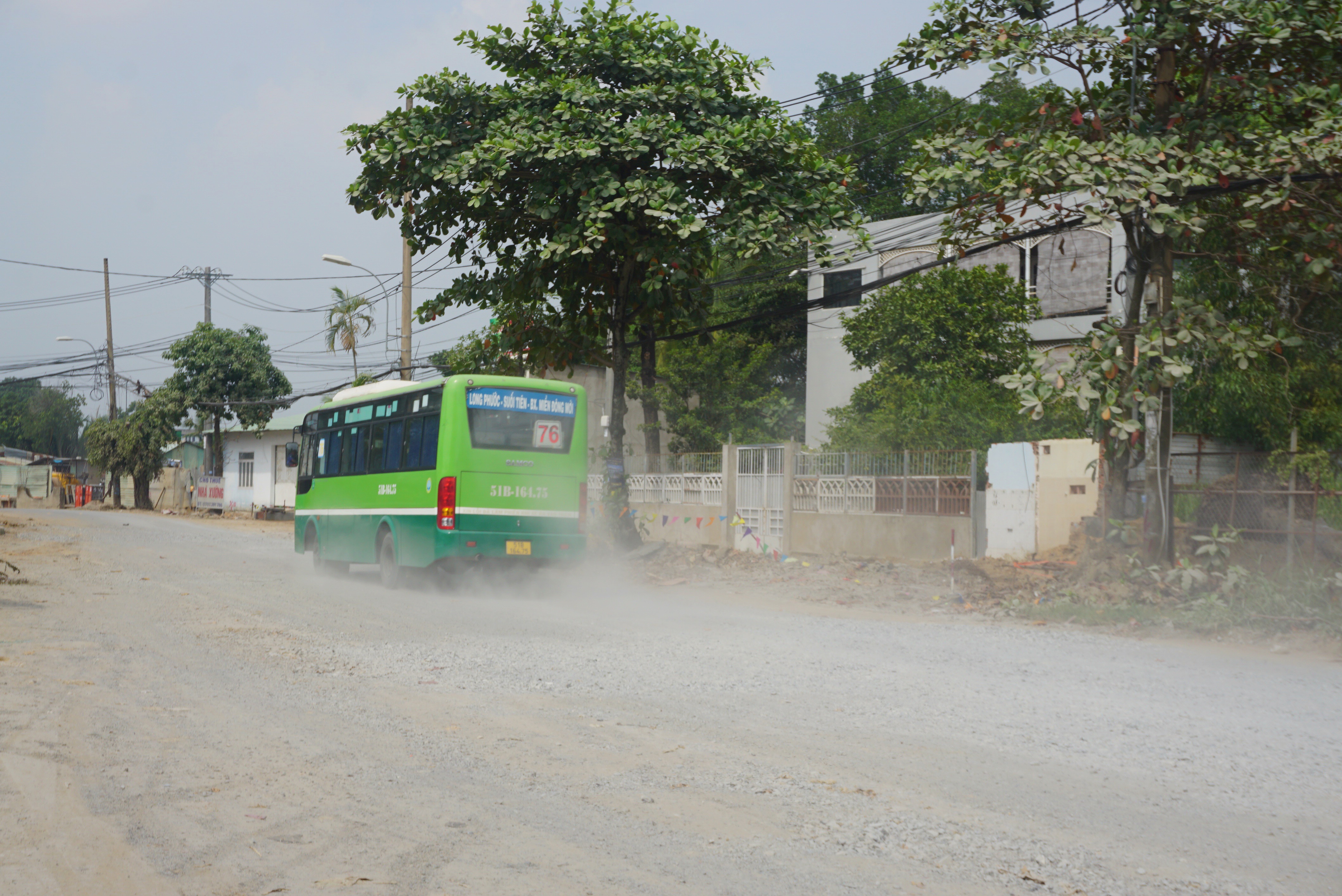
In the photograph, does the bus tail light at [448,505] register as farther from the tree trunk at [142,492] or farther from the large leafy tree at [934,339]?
the tree trunk at [142,492]

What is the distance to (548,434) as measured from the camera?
16109 millimetres

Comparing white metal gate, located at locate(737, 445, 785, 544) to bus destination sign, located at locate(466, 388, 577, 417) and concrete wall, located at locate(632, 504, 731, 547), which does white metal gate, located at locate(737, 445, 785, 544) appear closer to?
concrete wall, located at locate(632, 504, 731, 547)

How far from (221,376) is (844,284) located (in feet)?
98.6

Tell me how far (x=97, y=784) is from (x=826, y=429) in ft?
69.7

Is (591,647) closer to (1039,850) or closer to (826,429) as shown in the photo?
(1039,850)

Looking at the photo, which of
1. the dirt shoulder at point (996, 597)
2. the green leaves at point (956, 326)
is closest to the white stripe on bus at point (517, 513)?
the dirt shoulder at point (996, 597)

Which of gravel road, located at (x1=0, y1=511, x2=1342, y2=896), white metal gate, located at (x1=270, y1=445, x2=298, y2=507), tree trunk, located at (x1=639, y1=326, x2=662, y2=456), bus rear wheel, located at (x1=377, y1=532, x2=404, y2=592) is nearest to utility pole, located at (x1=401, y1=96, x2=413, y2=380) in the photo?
tree trunk, located at (x1=639, y1=326, x2=662, y2=456)

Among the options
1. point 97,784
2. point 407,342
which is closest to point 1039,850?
point 97,784

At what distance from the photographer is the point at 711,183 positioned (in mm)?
17922

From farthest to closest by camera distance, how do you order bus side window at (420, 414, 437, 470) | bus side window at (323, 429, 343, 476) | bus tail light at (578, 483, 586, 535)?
bus side window at (323, 429, 343, 476)
bus tail light at (578, 483, 586, 535)
bus side window at (420, 414, 437, 470)

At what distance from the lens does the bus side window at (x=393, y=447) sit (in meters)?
16.6

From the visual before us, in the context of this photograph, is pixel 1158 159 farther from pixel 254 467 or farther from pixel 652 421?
pixel 254 467

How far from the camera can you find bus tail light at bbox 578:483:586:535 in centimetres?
1633

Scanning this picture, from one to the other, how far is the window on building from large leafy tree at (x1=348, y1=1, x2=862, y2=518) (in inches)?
688
